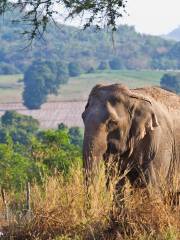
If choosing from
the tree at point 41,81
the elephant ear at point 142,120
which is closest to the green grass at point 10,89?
the tree at point 41,81

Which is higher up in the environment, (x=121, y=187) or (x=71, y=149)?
(x=121, y=187)

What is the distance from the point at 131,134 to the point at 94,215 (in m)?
1.21

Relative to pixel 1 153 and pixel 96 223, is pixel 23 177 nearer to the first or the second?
pixel 1 153

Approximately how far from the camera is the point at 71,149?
3828 centimetres

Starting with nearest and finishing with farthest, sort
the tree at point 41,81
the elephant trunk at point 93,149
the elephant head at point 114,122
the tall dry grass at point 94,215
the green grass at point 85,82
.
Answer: the tall dry grass at point 94,215, the elephant trunk at point 93,149, the elephant head at point 114,122, the tree at point 41,81, the green grass at point 85,82

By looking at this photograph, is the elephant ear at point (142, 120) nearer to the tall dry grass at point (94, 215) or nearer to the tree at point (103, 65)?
the tall dry grass at point (94, 215)

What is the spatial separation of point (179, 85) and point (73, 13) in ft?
417

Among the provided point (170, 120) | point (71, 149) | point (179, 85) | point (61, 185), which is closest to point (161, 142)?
point (170, 120)

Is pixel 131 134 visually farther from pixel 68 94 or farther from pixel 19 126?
pixel 68 94

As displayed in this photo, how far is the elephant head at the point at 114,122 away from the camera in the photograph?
9859 mm

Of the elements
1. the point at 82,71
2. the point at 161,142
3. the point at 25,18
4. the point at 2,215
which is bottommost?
the point at 82,71

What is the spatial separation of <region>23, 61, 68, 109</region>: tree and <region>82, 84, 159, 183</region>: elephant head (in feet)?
457

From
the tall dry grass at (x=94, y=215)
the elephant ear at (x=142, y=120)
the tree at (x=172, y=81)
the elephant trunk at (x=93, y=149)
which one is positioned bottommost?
the tree at (x=172, y=81)

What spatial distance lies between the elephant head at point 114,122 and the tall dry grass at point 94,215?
47cm
